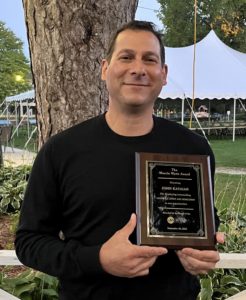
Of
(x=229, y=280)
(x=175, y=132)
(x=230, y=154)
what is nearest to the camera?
(x=175, y=132)

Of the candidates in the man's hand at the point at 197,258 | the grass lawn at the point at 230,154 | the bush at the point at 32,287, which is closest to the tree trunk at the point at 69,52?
the bush at the point at 32,287

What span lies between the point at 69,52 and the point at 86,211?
1929 mm

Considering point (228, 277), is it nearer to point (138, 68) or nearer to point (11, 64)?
point (138, 68)

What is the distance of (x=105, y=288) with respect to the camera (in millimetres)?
1659

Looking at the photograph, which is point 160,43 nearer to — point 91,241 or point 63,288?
point 91,241

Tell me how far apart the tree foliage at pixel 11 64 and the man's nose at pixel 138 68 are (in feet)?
129

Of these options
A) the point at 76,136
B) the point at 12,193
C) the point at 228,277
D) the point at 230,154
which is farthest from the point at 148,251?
the point at 230,154

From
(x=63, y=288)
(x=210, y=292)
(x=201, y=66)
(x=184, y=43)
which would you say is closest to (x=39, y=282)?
(x=210, y=292)

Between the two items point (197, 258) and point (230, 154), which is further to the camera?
point (230, 154)

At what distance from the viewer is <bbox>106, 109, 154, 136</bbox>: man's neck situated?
177cm

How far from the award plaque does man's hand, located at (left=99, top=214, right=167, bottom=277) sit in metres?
0.06

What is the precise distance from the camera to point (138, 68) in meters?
1.73

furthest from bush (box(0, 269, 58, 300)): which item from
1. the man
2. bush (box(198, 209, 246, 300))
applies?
the man

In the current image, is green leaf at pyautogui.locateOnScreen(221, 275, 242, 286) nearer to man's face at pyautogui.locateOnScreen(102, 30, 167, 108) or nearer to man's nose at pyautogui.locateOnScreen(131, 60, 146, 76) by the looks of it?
man's face at pyautogui.locateOnScreen(102, 30, 167, 108)
